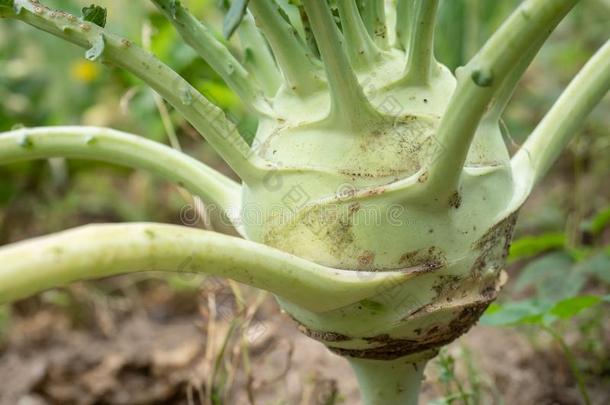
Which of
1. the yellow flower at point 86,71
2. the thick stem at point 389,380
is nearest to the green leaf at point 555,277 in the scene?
the thick stem at point 389,380

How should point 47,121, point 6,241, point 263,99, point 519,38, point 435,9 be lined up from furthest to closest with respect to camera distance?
point 47,121
point 6,241
point 263,99
point 435,9
point 519,38

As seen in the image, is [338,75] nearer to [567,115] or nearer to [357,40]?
[357,40]

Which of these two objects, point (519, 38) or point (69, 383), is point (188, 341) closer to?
point (69, 383)

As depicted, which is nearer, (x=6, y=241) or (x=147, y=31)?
(x=147, y=31)

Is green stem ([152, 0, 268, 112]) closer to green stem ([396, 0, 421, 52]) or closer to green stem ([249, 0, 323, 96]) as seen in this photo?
green stem ([249, 0, 323, 96])

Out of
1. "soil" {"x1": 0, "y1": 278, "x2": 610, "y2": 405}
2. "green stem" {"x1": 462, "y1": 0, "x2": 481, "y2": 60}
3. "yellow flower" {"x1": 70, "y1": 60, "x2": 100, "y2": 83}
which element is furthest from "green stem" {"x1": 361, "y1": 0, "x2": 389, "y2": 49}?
"yellow flower" {"x1": 70, "y1": 60, "x2": 100, "y2": 83}

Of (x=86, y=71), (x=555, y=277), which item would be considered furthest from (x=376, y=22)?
(x=86, y=71)

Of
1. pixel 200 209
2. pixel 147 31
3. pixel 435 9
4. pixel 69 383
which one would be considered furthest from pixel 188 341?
pixel 435 9
